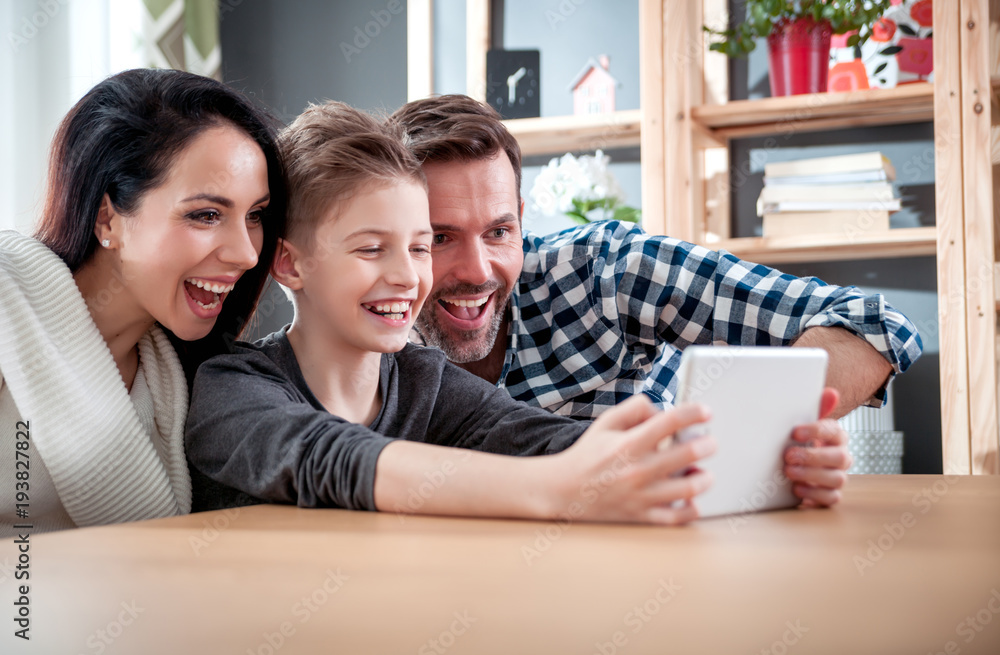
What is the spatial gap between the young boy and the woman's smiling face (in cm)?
8

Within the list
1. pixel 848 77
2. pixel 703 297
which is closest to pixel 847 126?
pixel 848 77

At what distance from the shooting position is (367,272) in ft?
3.52

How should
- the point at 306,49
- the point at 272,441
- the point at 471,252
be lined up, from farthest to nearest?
1. the point at 306,49
2. the point at 471,252
3. the point at 272,441

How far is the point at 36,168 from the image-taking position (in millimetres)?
2414

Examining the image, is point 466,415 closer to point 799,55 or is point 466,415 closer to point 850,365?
point 850,365

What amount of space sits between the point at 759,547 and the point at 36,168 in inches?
96.3

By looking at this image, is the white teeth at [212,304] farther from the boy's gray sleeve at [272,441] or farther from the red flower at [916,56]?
the red flower at [916,56]

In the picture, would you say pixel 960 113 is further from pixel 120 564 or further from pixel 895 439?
pixel 120 564

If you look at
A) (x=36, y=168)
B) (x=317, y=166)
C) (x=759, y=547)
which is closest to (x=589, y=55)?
(x=36, y=168)

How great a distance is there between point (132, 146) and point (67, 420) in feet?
1.12

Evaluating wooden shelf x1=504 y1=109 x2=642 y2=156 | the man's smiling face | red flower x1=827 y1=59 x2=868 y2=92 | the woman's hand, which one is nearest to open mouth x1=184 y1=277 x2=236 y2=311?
the man's smiling face

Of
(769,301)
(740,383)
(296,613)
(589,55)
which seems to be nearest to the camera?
(296,613)

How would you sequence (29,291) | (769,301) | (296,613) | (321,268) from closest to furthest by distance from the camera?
(296,613)
(29,291)
(321,268)
(769,301)

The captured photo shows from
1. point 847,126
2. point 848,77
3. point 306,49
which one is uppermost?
point 306,49
